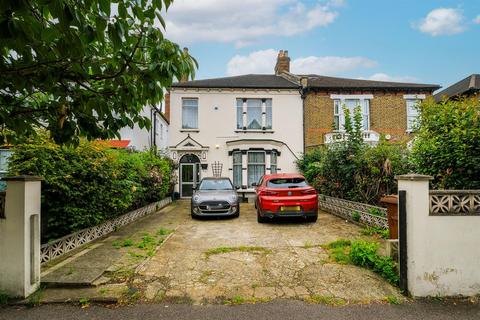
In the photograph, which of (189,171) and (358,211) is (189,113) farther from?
(358,211)

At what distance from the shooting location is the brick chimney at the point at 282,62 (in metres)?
21.5

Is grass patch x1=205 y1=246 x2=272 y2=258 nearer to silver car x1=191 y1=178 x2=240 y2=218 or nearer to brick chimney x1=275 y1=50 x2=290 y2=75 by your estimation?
silver car x1=191 y1=178 x2=240 y2=218

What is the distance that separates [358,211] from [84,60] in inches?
327

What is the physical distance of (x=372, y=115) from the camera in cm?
1831

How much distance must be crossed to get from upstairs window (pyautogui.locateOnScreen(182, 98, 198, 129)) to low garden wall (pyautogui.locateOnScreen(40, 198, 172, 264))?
8.66m

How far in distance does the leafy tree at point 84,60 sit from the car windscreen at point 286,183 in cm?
624

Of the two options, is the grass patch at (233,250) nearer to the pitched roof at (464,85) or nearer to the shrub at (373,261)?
the shrub at (373,261)

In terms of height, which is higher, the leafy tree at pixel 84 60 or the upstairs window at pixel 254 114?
the upstairs window at pixel 254 114

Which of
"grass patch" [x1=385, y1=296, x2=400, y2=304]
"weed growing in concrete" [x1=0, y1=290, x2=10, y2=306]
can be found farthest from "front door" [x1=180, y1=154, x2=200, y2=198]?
"grass patch" [x1=385, y1=296, x2=400, y2=304]

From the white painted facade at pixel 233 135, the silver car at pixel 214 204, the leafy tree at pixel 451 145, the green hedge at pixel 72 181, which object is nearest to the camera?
the leafy tree at pixel 451 145

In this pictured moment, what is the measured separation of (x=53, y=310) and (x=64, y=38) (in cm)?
342

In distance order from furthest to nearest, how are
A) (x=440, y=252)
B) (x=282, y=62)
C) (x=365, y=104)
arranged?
(x=282, y=62) → (x=365, y=104) → (x=440, y=252)

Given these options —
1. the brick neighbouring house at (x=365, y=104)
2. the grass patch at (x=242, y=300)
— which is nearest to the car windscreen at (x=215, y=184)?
the grass patch at (x=242, y=300)

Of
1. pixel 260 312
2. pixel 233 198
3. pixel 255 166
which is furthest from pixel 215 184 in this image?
pixel 260 312
